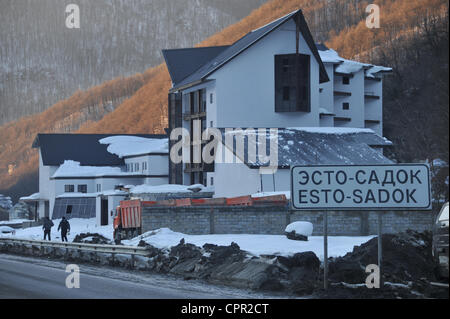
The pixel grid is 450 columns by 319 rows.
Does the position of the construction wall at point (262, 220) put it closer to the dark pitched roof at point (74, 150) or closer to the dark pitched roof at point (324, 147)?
the dark pitched roof at point (324, 147)

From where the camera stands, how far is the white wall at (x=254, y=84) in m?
72.0

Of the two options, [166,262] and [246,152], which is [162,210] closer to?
[166,262]

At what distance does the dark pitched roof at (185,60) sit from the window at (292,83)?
1364cm

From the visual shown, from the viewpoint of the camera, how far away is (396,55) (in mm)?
122625

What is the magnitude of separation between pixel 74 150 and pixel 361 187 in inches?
3254

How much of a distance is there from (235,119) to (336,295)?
5629 cm

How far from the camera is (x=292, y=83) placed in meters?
72.2

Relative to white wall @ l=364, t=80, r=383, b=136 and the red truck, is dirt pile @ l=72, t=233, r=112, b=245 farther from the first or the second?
white wall @ l=364, t=80, r=383, b=136

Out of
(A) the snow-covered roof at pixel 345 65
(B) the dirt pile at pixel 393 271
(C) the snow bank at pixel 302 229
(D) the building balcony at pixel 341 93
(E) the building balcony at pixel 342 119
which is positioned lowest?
(B) the dirt pile at pixel 393 271

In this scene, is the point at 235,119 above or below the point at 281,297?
above

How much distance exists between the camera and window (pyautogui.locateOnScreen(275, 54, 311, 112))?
7188 centimetres

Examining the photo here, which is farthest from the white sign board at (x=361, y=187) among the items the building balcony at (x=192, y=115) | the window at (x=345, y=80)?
the window at (x=345, y=80)

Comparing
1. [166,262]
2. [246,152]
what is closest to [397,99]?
[246,152]

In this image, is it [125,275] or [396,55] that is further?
[396,55]
